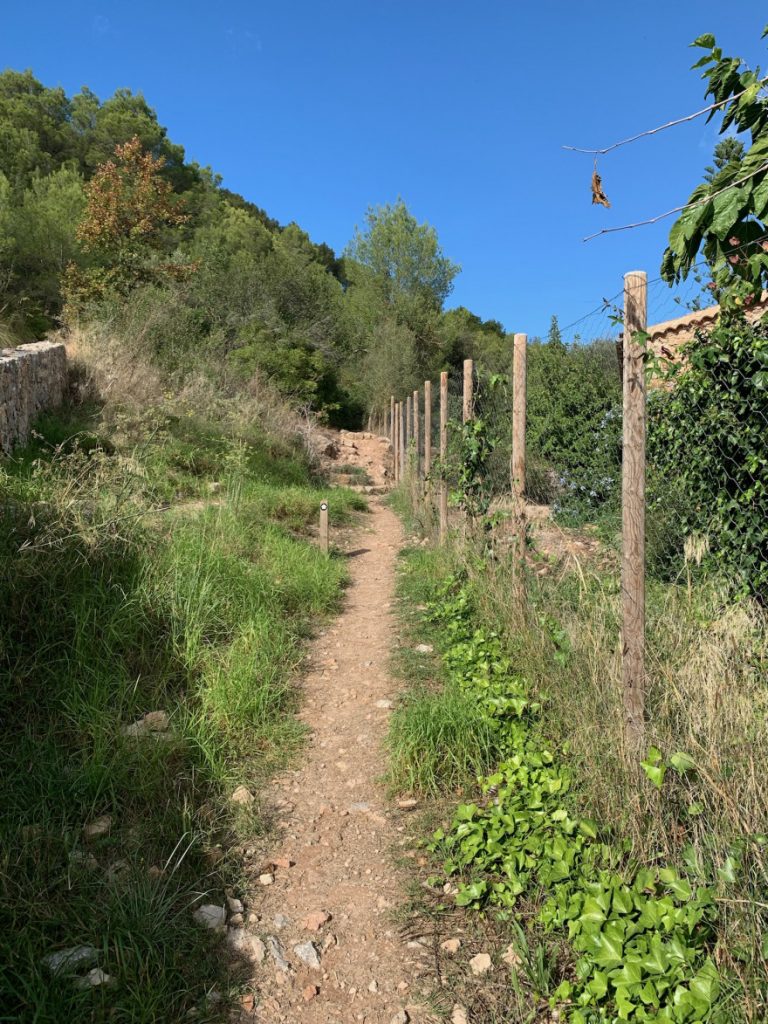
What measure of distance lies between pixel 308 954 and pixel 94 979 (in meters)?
0.73

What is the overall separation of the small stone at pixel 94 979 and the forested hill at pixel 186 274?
9.35 m

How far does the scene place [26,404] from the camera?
7.75 meters

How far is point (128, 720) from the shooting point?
357 centimetres

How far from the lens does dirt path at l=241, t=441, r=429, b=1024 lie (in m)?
2.25

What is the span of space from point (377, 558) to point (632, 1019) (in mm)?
6614

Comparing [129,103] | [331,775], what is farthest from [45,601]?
[129,103]

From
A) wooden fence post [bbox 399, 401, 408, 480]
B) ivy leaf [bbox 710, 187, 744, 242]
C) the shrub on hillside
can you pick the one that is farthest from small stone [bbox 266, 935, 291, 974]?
wooden fence post [bbox 399, 401, 408, 480]

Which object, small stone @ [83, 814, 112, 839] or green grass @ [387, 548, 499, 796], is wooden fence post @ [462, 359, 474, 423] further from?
small stone @ [83, 814, 112, 839]

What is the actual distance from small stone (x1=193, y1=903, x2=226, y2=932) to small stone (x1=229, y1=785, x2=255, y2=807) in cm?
64

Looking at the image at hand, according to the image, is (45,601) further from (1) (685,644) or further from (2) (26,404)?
(2) (26,404)

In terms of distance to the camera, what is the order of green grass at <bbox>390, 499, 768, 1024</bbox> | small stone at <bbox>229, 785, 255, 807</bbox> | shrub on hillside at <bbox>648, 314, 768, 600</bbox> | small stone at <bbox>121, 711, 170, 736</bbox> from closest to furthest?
1. green grass at <bbox>390, 499, 768, 1024</bbox>
2. small stone at <bbox>229, 785, 255, 807</bbox>
3. small stone at <bbox>121, 711, 170, 736</bbox>
4. shrub on hillside at <bbox>648, 314, 768, 600</bbox>

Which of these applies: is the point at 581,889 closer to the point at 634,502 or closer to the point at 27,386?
the point at 634,502

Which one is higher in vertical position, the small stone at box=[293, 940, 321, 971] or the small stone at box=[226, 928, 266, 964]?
the small stone at box=[226, 928, 266, 964]

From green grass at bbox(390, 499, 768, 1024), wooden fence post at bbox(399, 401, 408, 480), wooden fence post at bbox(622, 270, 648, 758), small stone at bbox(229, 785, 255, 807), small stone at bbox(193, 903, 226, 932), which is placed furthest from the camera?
wooden fence post at bbox(399, 401, 408, 480)
